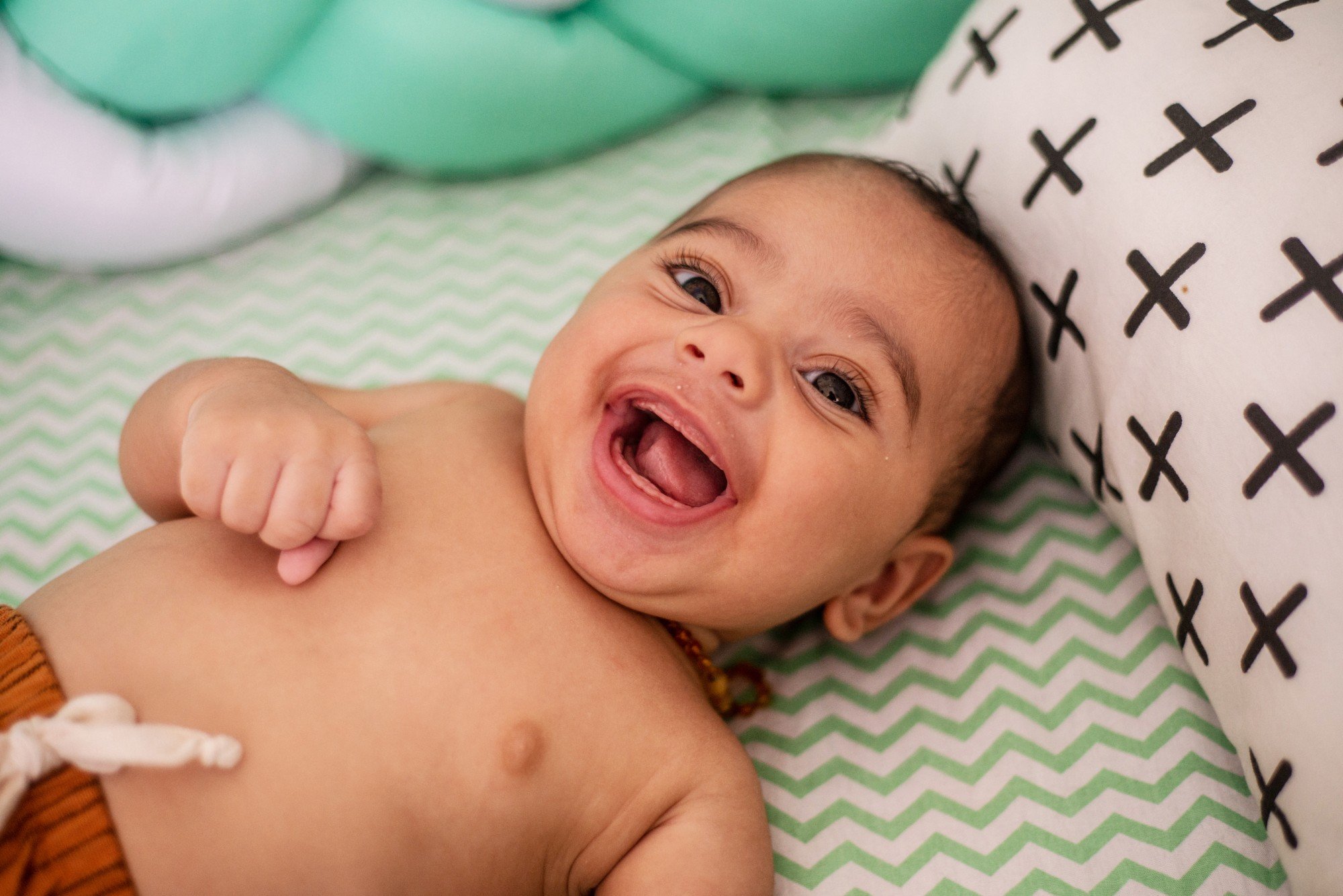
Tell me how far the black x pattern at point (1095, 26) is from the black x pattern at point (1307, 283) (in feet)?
0.97

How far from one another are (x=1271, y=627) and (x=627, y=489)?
62cm

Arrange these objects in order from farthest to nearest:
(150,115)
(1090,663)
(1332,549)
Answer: (150,115), (1090,663), (1332,549)

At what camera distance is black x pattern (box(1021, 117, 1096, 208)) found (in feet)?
3.76

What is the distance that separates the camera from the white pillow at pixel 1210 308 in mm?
925

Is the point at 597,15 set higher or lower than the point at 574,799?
higher

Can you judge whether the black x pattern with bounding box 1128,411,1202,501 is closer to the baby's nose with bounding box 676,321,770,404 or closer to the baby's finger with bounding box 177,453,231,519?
the baby's nose with bounding box 676,321,770,404

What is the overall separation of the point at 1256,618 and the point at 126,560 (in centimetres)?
110

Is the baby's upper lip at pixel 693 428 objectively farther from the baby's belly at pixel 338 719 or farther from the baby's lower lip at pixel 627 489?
the baby's belly at pixel 338 719

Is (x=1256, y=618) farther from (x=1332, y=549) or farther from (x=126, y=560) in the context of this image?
(x=126, y=560)

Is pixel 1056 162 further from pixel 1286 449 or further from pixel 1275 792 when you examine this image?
pixel 1275 792

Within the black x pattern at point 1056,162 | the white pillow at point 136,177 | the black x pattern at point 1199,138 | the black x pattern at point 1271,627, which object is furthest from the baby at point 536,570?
the white pillow at point 136,177

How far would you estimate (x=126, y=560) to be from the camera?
3.37 ft

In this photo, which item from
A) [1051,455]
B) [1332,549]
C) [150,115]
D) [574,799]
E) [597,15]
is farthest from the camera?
[597,15]

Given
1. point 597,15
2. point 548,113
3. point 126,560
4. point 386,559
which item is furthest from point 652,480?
point 597,15
